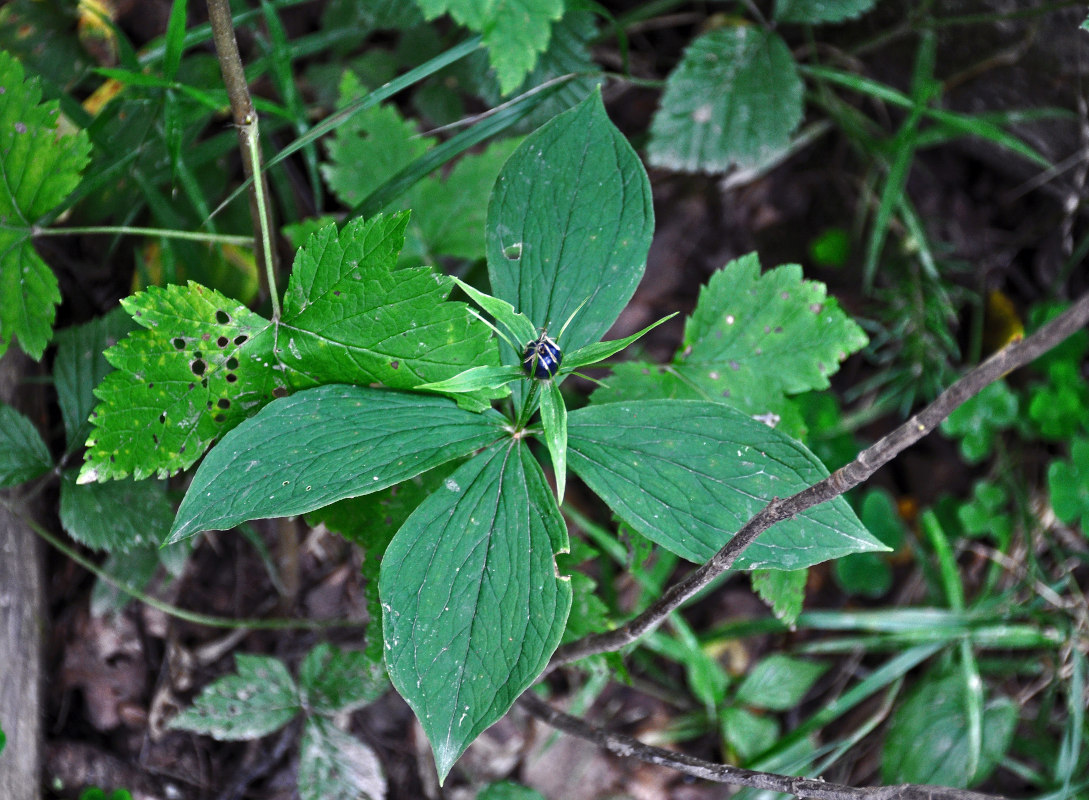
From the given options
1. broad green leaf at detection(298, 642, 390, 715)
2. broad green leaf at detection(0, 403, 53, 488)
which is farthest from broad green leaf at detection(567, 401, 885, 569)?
broad green leaf at detection(0, 403, 53, 488)

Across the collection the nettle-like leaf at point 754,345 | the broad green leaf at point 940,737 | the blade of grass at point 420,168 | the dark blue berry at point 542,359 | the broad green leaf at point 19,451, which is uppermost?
the blade of grass at point 420,168

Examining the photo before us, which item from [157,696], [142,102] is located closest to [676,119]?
[142,102]

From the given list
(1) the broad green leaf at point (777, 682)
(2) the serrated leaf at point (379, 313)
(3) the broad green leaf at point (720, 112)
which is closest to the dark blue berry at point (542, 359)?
(2) the serrated leaf at point (379, 313)

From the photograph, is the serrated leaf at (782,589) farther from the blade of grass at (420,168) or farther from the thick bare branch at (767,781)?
the blade of grass at (420,168)

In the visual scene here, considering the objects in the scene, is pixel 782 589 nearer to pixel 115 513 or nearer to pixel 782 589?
pixel 782 589

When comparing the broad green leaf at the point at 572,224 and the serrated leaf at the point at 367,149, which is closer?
the broad green leaf at the point at 572,224

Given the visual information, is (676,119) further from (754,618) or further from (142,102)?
(754,618)
